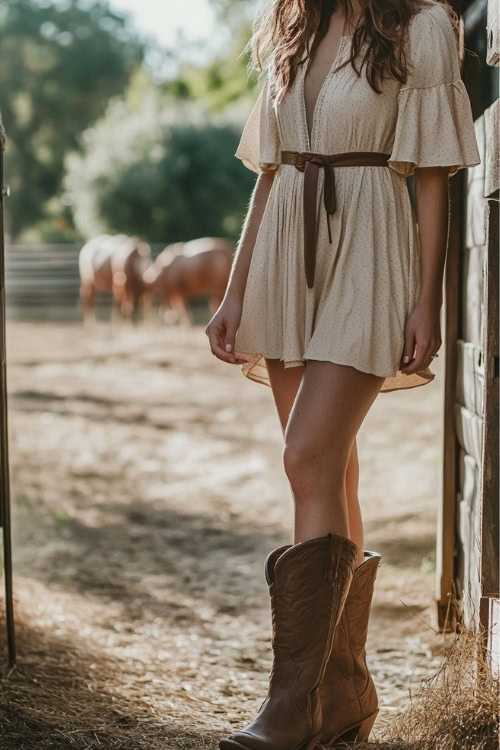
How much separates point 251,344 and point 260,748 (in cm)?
88

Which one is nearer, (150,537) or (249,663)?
(249,663)

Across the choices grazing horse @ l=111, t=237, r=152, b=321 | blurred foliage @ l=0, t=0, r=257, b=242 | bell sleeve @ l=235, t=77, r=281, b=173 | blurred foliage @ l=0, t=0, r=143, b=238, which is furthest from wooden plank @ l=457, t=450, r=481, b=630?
blurred foliage @ l=0, t=0, r=143, b=238

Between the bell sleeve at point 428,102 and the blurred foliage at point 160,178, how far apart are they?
2023 cm

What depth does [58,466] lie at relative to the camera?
698 cm

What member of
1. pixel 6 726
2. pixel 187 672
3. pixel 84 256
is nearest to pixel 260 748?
pixel 6 726

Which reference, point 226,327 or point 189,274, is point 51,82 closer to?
point 189,274

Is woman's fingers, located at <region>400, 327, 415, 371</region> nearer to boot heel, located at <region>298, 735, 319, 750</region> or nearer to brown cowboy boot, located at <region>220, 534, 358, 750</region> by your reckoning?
brown cowboy boot, located at <region>220, 534, 358, 750</region>

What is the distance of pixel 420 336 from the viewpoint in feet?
6.86

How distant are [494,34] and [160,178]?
20377 millimetres

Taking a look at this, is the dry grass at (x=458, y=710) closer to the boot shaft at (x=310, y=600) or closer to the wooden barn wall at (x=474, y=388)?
the wooden barn wall at (x=474, y=388)

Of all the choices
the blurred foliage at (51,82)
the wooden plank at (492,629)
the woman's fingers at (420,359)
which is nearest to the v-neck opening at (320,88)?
the woman's fingers at (420,359)

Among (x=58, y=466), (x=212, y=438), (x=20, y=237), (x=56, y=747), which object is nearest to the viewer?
(x=56, y=747)

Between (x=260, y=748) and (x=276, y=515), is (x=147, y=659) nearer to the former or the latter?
(x=260, y=748)

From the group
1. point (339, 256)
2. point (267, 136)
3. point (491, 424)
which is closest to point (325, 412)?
point (339, 256)
